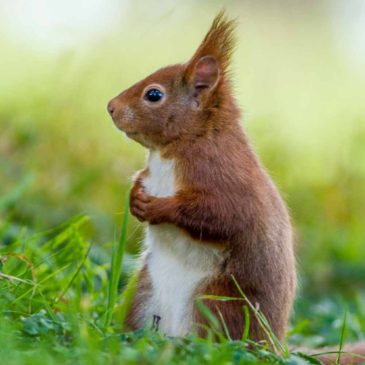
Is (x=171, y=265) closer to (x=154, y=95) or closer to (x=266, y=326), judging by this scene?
(x=266, y=326)

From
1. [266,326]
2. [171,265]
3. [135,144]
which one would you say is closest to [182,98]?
[171,265]

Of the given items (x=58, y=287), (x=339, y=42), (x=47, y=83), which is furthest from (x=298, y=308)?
(x=339, y=42)

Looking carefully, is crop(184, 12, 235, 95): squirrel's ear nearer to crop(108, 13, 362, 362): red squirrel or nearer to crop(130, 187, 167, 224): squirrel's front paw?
crop(108, 13, 362, 362): red squirrel

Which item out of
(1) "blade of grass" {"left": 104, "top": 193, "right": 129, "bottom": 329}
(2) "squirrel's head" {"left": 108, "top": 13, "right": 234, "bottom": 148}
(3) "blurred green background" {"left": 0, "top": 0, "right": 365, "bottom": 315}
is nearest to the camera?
(1) "blade of grass" {"left": 104, "top": 193, "right": 129, "bottom": 329}

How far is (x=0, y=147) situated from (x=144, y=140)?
324 cm

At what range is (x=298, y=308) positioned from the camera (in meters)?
7.13

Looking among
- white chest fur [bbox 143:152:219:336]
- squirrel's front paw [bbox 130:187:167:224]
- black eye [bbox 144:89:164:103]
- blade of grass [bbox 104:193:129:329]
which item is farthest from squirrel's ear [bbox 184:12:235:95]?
blade of grass [bbox 104:193:129:329]

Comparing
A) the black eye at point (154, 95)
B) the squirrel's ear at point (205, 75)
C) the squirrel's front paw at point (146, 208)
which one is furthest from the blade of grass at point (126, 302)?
the squirrel's ear at point (205, 75)

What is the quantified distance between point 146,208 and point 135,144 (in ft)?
15.4

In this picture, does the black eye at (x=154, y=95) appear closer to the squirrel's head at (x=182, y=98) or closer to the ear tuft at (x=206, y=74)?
the squirrel's head at (x=182, y=98)

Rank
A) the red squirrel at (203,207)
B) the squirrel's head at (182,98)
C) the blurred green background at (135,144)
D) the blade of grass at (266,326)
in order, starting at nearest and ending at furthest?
the blade of grass at (266,326) → the red squirrel at (203,207) → the squirrel's head at (182,98) → the blurred green background at (135,144)

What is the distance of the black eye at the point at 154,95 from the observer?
4.96 m

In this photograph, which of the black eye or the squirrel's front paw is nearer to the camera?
the squirrel's front paw

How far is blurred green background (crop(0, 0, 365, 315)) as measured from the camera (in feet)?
25.6
